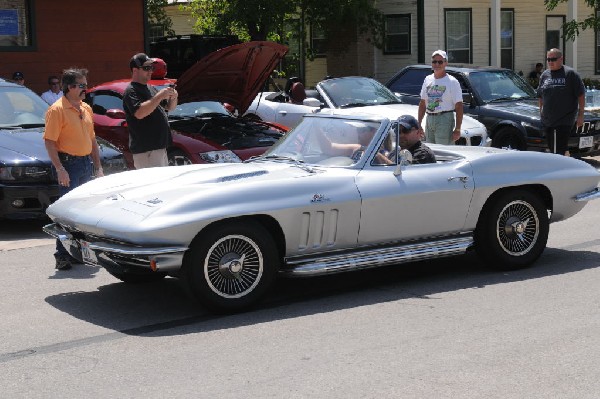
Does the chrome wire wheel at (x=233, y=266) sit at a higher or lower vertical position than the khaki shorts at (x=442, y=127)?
lower

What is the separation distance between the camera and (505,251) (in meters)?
8.07

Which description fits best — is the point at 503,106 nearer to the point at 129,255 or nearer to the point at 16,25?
the point at 16,25

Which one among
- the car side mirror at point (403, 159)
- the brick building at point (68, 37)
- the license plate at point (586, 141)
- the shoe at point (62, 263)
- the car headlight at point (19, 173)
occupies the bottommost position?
the shoe at point (62, 263)

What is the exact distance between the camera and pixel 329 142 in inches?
308

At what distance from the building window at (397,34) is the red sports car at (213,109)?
49.3 ft

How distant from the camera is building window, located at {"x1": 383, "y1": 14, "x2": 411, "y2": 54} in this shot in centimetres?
2811

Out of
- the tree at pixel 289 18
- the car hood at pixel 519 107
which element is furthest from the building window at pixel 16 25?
the tree at pixel 289 18

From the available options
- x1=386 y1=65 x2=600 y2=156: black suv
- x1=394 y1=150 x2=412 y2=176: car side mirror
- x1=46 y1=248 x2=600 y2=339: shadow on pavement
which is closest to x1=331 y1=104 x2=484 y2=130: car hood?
x1=386 y1=65 x2=600 y2=156: black suv

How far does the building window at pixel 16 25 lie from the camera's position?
17.2 m

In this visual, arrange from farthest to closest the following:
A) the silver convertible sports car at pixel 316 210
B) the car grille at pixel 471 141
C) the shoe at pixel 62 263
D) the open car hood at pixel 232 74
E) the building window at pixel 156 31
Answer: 1. the building window at pixel 156 31
2. the car grille at pixel 471 141
3. the open car hood at pixel 232 74
4. the shoe at pixel 62 263
5. the silver convertible sports car at pixel 316 210

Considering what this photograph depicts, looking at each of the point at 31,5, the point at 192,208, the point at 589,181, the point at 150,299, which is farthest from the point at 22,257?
the point at 31,5

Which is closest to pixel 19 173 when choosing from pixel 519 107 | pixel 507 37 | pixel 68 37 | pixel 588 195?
pixel 588 195

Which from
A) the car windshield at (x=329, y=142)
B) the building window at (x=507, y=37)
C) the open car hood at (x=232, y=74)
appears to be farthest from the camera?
the building window at (x=507, y=37)

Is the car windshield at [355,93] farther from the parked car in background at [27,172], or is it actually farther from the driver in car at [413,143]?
the driver in car at [413,143]
